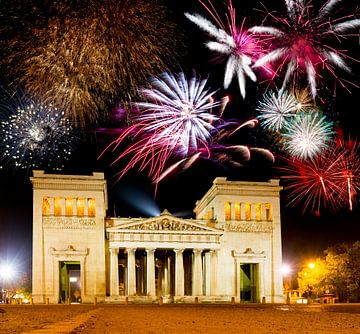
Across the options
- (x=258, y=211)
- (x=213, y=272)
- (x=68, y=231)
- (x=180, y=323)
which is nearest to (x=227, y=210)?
(x=258, y=211)

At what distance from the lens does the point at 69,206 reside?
77.2 meters

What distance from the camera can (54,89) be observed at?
3145 cm

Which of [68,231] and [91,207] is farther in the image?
[91,207]

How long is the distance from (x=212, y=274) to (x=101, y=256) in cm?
1427

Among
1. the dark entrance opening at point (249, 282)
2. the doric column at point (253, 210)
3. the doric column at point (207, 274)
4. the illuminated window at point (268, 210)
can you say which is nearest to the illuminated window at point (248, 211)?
the doric column at point (253, 210)

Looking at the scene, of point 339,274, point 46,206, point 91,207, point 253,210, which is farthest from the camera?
point 253,210

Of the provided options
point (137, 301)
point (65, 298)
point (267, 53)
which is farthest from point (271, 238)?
point (267, 53)

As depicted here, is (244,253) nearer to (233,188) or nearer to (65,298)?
(233,188)

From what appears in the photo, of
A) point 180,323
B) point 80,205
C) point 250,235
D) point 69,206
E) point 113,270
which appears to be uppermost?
point 80,205

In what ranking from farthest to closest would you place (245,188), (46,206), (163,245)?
(245,188), (163,245), (46,206)

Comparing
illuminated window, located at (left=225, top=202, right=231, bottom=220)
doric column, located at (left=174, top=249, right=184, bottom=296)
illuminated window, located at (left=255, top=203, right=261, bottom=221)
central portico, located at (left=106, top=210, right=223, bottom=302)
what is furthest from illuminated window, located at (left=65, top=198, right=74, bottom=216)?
illuminated window, located at (left=255, top=203, right=261, bottom=221)

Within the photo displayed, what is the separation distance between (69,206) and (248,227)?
23549 millimetres

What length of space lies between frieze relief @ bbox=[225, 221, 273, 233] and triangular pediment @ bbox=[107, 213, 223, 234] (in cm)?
232

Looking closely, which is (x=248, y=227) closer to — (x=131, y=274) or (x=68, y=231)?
(x=131, y=274)
